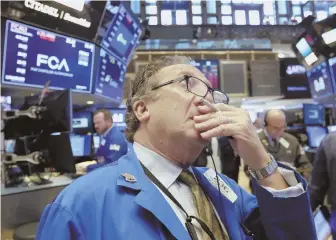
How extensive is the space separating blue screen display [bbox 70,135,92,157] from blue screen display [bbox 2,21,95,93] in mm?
1611

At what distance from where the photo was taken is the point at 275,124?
3582mm

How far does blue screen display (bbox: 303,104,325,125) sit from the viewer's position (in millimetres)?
6582

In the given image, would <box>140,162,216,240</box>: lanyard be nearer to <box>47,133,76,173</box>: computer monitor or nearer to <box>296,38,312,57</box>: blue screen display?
<box>47,133,76,173</box>: computer monitor

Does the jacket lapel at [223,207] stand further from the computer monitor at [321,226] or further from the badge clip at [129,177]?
the computer monitor at [321,226]

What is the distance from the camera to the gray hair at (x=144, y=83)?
3.69 feet

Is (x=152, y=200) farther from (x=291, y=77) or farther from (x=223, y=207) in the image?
(x=291, y=77)

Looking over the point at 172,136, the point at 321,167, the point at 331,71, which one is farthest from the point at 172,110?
the point at 331,71

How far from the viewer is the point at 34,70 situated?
354 centimetres

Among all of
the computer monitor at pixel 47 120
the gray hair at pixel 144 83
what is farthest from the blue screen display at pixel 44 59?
the gray hair at pixel 144 83

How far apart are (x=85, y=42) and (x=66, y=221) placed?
3609 mm

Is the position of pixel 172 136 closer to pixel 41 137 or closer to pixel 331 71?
pixel 41 137

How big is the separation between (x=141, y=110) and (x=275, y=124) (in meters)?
2.75

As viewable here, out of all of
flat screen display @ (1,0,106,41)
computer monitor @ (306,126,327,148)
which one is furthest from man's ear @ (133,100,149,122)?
computer monitor @ (306,126,327,148)

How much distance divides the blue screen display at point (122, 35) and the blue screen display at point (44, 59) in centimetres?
44
